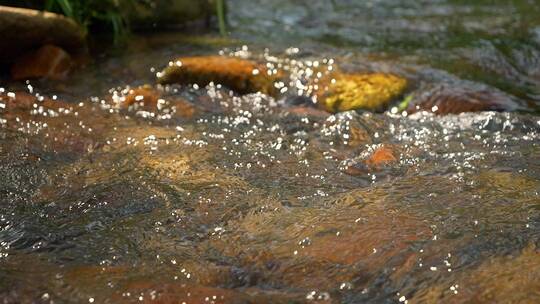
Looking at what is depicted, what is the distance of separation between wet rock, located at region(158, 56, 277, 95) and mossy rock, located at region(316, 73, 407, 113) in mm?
316

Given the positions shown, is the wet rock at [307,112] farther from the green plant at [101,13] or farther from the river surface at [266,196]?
the green plant at [101,13]

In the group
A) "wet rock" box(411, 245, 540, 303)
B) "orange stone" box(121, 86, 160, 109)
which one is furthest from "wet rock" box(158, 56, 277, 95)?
"wet rock" box(411, 245, 540, 303)

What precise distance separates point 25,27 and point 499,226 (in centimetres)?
283

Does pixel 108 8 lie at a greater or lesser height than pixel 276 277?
greater

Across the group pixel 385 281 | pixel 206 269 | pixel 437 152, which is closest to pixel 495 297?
pixel 385 281

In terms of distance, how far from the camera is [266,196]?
7.41 feet

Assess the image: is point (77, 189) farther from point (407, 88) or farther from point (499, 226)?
point (407, 88)

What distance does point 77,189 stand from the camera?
231cm

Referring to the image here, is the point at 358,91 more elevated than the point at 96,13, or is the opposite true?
the point at 96,13

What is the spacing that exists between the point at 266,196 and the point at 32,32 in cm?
216

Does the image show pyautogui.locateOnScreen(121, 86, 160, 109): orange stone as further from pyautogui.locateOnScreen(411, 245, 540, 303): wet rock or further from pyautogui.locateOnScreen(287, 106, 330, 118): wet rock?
pyautogui.locateOnScreen(411, 245, 540, 303): wet rock

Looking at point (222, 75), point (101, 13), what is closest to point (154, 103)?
point (222, 75)

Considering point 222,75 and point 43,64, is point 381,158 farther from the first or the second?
point 43,64

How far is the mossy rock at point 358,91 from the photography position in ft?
11.6
